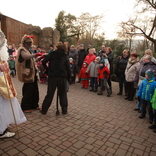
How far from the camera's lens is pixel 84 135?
3.36 metres

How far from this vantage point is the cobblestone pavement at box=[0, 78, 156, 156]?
111 inches

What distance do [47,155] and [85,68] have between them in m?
5.23

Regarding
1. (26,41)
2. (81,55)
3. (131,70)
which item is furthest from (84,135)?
(81,55)

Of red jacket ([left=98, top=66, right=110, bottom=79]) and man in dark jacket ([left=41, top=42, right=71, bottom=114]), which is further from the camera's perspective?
red jacket ([left=98, top=66, right=110, bottom=79])

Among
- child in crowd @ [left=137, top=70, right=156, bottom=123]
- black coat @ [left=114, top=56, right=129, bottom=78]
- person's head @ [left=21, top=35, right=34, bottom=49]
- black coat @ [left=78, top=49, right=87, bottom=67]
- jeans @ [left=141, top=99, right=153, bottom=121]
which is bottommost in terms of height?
jeans @ [left=141, top=99, right=153, bottom=121]

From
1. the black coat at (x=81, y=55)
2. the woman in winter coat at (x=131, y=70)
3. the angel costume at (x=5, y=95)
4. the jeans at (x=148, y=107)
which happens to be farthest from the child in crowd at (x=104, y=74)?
the angel costume at (x=5, y=95)

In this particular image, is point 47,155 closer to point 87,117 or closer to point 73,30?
point 87,117

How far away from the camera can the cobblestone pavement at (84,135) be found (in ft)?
9.21

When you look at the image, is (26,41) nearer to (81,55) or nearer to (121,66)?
(121,66)

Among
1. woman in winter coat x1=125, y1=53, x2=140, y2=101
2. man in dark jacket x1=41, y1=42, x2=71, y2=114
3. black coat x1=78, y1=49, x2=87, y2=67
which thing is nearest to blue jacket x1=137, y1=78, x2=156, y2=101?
woman in winter coat x1=125, y1=53, x2=140, y2=101

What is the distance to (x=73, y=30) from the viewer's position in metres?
24.3

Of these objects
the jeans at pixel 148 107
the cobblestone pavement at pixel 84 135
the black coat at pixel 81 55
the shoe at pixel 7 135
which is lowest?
the cobblestone pavement at pixel 84 135

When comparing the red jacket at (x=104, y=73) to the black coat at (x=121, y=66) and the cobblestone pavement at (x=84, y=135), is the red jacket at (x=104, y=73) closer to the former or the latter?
the black coat at (x=121, y=66)

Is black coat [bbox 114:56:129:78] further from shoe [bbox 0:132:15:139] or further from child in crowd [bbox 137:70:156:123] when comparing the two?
shoe [bbox 0:132:15:139]
